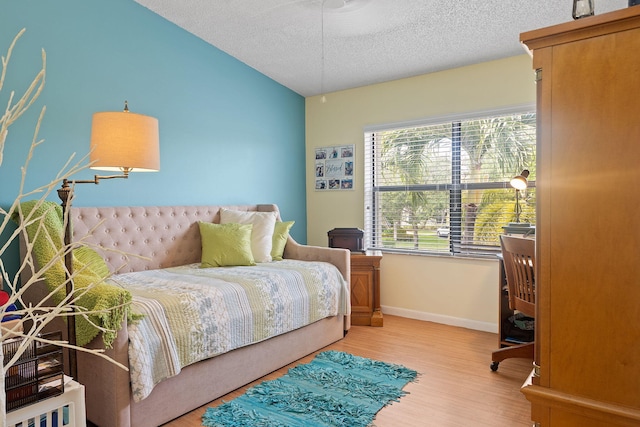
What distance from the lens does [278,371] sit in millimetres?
2736

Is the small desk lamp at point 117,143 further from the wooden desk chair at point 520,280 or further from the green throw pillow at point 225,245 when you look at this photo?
the wooden desk chair at point 520,280

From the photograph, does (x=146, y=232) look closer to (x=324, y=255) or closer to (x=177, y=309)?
(x=177, y=309)

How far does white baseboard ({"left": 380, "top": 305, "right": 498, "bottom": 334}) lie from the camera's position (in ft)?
11.8

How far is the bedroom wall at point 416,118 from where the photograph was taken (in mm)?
3553

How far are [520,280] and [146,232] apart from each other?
105 inches

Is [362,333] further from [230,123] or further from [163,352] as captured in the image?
[230,123]

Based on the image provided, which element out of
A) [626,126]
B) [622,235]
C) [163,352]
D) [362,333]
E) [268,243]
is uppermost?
[626,126]

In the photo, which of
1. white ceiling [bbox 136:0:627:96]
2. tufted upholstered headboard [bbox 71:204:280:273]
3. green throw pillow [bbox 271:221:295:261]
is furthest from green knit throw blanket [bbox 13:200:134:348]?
white ceiling [bbox 136:0:627:96]

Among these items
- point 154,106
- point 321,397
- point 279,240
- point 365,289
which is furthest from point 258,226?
point 321,397

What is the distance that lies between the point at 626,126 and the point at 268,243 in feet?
9.68

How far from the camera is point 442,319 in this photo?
151 inches

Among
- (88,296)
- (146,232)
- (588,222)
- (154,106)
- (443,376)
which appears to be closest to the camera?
(588,222)

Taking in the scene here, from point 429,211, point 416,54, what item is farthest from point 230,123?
point 429,211

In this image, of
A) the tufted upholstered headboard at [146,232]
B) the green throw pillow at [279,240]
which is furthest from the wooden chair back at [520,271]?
the tufted upholstered headboard at [146,232]
